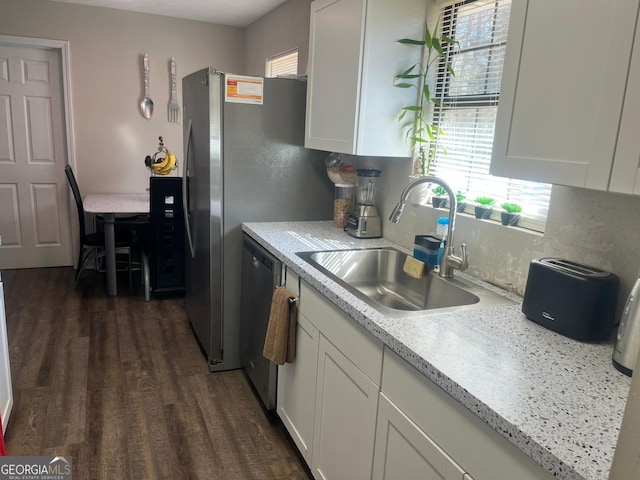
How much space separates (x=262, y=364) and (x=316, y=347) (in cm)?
65

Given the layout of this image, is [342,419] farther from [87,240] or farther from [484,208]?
[87,240]

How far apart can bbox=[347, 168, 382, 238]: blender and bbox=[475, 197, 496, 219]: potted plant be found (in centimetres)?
68

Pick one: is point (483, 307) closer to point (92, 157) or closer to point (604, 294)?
point (604, 294)

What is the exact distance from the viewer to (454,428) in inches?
42.0

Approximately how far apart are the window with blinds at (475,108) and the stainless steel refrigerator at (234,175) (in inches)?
33.5

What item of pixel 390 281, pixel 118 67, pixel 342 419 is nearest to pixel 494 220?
pixel 390 281

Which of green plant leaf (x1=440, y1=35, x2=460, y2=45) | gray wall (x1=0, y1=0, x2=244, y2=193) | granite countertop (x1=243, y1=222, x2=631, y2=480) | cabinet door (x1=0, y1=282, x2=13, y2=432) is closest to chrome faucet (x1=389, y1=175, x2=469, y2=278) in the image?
granite countertop (x1=243, y1=222, x2=631, y2=480)

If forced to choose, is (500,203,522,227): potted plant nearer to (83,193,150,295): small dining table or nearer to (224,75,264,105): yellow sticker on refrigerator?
(224,75,264,105): yellow sticker on refrigerator

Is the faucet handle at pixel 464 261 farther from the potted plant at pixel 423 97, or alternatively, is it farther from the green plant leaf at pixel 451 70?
the green plant leaf at pixel 451 70

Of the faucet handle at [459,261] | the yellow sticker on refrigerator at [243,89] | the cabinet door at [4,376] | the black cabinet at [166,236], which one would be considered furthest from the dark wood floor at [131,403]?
the yellow sticker on refrigerator at [243,89]

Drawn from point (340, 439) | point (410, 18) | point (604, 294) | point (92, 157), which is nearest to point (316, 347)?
point (340, 439)

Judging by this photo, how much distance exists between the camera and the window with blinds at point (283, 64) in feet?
12.5

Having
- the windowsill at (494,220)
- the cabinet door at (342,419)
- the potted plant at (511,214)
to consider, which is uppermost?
the potted plant at (511,214)

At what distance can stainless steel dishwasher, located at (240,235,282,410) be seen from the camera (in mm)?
2229
